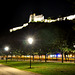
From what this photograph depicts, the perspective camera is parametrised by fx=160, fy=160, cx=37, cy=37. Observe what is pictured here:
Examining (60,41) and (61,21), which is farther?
(61,21)

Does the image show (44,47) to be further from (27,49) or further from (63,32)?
(27,49)

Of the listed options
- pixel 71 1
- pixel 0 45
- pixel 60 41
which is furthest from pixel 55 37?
pixel 0 45

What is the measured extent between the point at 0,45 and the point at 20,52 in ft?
95.0

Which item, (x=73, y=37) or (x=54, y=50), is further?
(x=54, y=50)

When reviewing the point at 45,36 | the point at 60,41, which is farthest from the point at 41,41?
the point at 60,41

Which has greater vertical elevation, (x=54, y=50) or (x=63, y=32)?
(x=63, y=32)

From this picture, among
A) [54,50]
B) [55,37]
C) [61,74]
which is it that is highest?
[55,37]

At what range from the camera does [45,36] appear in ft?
128

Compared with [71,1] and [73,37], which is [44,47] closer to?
[73,37]

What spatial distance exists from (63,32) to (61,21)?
938 cm

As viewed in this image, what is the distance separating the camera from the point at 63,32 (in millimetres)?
36094

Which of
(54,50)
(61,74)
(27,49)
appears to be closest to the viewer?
(61,74)

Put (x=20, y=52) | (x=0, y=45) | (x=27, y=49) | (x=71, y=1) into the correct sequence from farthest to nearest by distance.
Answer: (x=0, y=45) → (x=20, y=52) → (x=27, y=49) → (x=71, y=1)

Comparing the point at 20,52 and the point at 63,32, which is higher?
the point at 63,32
